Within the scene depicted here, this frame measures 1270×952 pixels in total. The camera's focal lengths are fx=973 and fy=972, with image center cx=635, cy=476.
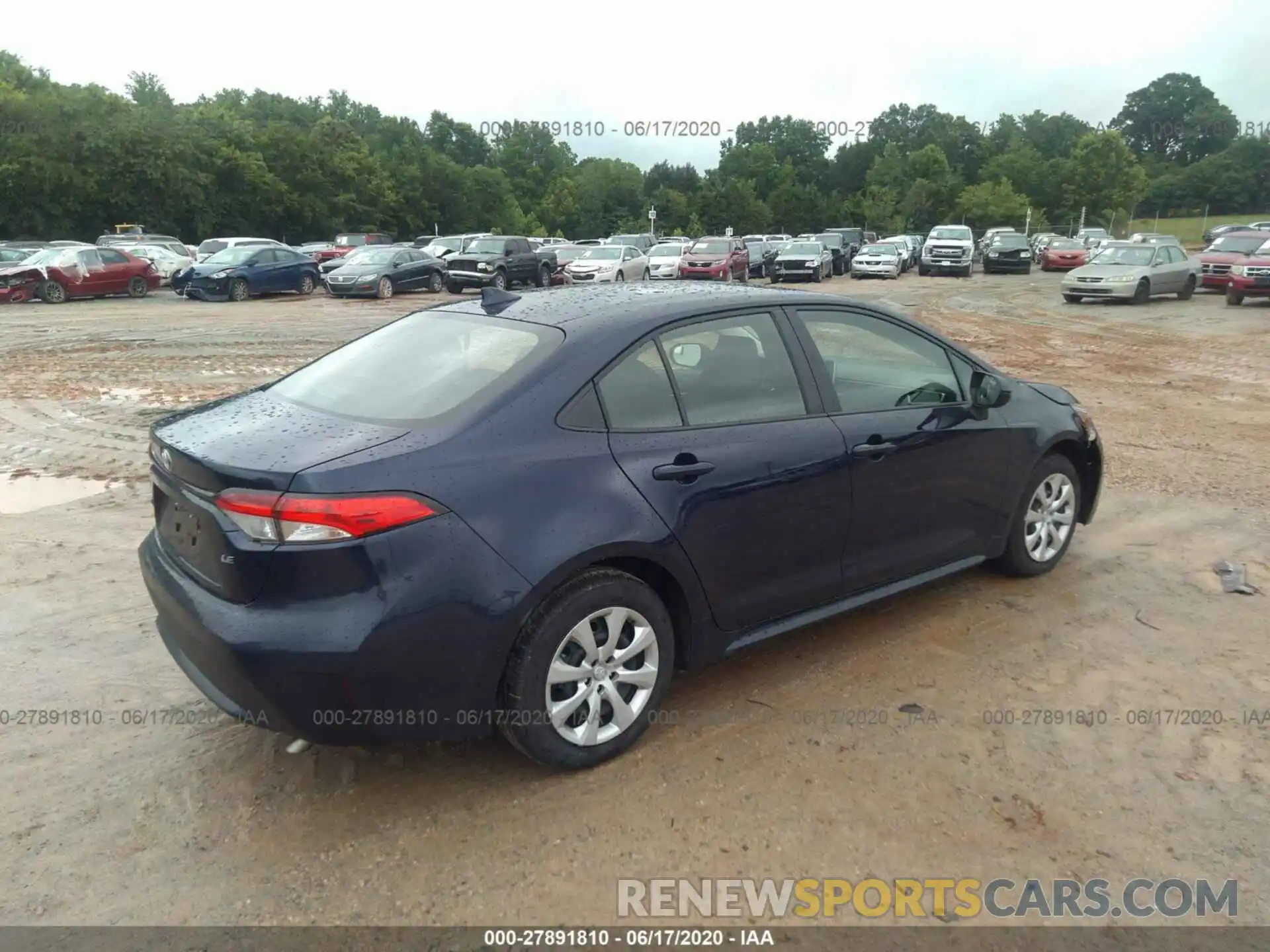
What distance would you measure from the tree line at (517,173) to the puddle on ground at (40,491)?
43038mm

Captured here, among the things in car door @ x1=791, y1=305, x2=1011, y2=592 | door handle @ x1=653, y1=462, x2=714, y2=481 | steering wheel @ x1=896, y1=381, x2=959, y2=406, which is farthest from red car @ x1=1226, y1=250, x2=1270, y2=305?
door handle @ x1=653, y1=462, x2=714, y2=481

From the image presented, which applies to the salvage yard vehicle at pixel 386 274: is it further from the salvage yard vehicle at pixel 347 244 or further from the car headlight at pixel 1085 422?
the car headlight at pixel 1085 422

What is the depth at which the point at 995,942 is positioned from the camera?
2732 millimetres

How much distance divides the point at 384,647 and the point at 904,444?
2.46 metres

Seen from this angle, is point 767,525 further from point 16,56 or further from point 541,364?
point 16,56

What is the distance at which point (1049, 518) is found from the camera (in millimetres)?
5242

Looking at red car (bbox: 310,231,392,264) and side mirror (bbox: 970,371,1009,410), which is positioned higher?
side mirror (bbox: 970,371,1009,410)

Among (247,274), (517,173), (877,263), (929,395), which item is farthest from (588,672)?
(517,173)

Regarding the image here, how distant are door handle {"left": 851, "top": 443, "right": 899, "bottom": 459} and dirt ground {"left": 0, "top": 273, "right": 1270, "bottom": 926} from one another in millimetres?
928

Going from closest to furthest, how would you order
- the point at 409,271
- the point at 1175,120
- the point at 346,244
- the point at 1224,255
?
1. the point at 1224,255
2. the point at 409,271
3. the point at 346,244
4. the point at 1175,120

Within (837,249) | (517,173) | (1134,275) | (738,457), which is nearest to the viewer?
(738,457)

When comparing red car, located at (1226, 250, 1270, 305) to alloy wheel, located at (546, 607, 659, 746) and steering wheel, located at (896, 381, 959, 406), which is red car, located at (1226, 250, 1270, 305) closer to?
steering wheel, located at (896, 381, 959, 406)

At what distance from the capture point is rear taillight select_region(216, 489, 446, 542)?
2.94 m

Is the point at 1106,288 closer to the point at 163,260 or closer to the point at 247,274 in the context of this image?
the point at 247,274
